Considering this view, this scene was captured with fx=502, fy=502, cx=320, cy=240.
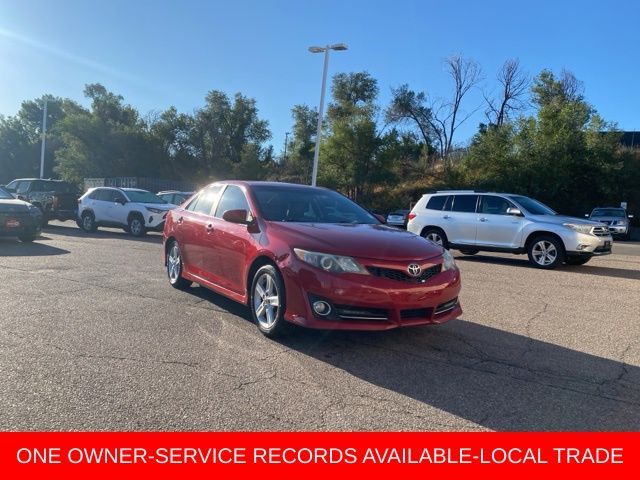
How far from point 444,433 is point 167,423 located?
5.76 ft

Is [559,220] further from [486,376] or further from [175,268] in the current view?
[175,268]

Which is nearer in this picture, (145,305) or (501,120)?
(145,305)

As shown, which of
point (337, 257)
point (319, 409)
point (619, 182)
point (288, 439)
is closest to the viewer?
point (288, 439)

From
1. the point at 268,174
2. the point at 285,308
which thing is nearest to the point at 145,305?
the point at 285,308

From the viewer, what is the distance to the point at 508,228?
12.0 metres

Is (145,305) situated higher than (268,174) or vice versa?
(268,174)

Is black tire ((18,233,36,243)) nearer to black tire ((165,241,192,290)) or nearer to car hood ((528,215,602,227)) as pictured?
black tire ((165,241,192,290))

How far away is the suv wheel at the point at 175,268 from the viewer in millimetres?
7176

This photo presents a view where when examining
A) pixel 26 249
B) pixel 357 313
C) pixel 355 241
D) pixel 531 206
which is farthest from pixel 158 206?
pixel 357 313

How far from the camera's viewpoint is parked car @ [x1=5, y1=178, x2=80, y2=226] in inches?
722

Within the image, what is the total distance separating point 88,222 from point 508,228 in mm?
13692

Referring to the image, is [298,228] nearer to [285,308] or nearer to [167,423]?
[285,308]

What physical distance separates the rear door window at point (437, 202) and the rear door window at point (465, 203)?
1.03ft

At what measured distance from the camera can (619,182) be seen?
3550 centimetres
